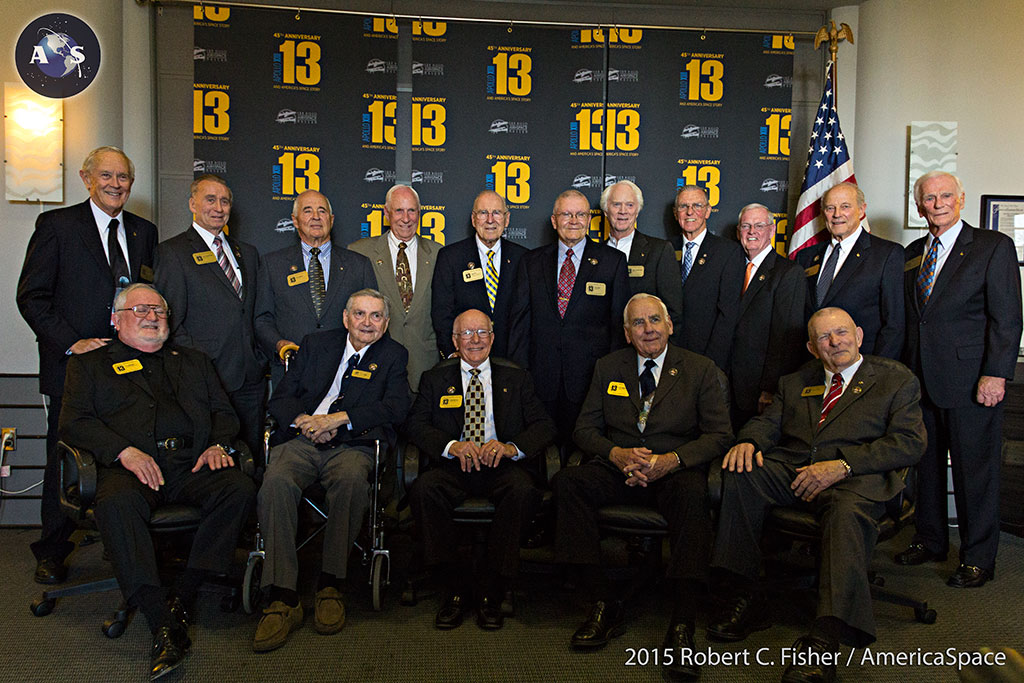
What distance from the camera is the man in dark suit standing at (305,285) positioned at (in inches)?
164

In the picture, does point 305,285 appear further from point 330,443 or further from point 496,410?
point 496,410

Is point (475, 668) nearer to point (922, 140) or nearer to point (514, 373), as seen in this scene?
point (514, 373)

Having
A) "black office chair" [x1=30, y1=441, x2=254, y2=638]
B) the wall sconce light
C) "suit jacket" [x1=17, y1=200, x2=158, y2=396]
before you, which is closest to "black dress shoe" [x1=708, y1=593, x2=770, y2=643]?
"black office chair" [x1=30, y1=441, x2=254, y2=638]

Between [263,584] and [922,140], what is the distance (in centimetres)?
504

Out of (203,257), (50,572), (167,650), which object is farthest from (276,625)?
(203,257)

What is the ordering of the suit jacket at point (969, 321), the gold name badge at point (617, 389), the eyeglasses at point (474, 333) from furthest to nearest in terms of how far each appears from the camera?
1. the suit jacket at point (969, 321)
2. the eyeglasses at point (474, 333)
3. the gold name badge at point (617, 389)

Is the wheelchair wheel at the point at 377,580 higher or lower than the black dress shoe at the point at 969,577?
higher

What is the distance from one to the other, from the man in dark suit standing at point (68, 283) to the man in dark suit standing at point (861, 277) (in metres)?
3.83

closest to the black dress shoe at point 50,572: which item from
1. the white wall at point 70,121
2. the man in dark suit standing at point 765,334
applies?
the white wall at point 70,121

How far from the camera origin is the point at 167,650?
109 inches

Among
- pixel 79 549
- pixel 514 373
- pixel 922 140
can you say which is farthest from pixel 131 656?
pixel 922 140

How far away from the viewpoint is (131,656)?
2.91 m

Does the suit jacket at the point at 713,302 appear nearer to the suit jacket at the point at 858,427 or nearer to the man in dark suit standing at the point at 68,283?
the suit jacket at the point at 858,427

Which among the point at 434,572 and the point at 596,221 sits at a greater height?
the point at 596,221
